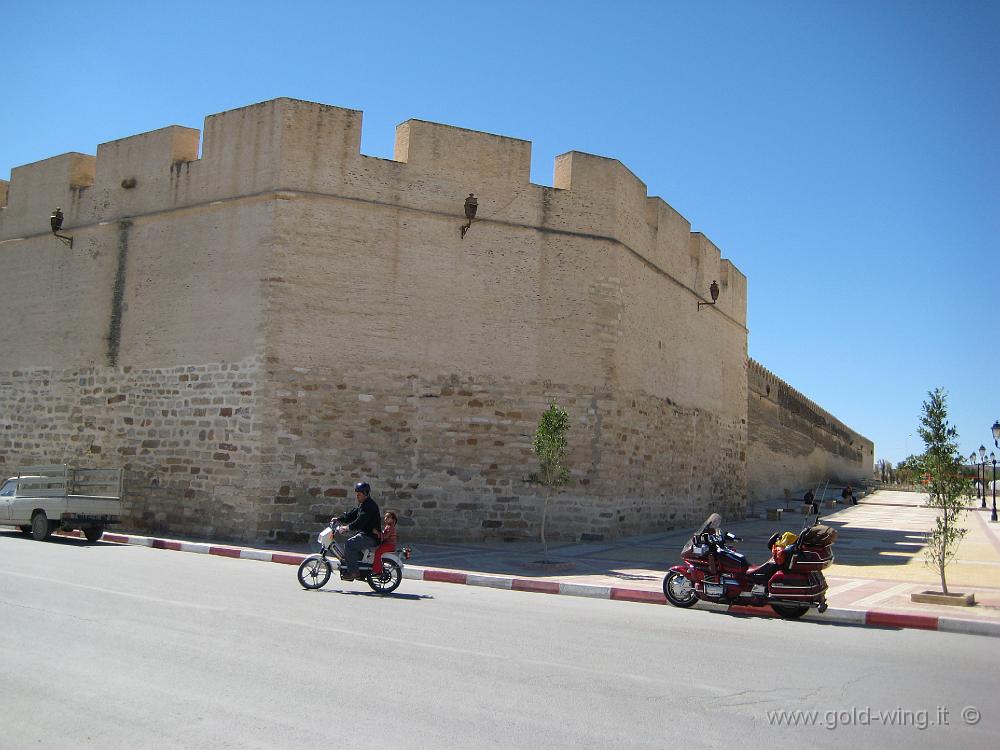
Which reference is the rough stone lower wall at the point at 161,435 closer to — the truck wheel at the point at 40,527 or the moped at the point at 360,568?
the truck wheel at the point at 40,527

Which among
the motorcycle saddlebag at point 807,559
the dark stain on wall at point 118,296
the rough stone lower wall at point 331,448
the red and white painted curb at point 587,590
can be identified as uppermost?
the dark stain on wall at point 118,296

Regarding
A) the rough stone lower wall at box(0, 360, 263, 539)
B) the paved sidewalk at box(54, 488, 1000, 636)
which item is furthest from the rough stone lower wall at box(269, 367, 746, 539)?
the rough stone lower wall at box(0, 360, 263, 539)

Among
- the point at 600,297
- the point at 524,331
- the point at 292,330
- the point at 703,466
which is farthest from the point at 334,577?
the point at 703,466

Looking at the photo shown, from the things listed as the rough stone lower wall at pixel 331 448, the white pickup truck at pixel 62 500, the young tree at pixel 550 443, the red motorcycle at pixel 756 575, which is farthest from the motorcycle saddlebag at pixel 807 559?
the white pickup truck at pixel 62 500

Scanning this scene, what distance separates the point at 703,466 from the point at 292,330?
1050 centimetres

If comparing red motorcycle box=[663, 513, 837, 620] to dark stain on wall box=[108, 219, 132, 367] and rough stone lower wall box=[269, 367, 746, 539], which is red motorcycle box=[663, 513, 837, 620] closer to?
rough stone lower wall box=[269, 367, 746, 539]

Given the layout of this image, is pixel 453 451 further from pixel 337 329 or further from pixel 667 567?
pixel 667 567

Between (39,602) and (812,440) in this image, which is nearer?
(39,602)

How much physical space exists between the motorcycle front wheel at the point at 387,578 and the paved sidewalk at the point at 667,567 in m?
1.69

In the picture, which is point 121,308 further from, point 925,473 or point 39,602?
point 925,473

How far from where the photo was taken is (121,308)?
15867 mm

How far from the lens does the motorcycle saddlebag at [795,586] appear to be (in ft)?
26.7

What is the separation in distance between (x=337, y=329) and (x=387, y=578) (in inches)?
242

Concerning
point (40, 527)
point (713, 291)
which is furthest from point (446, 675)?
point (713, 291)
